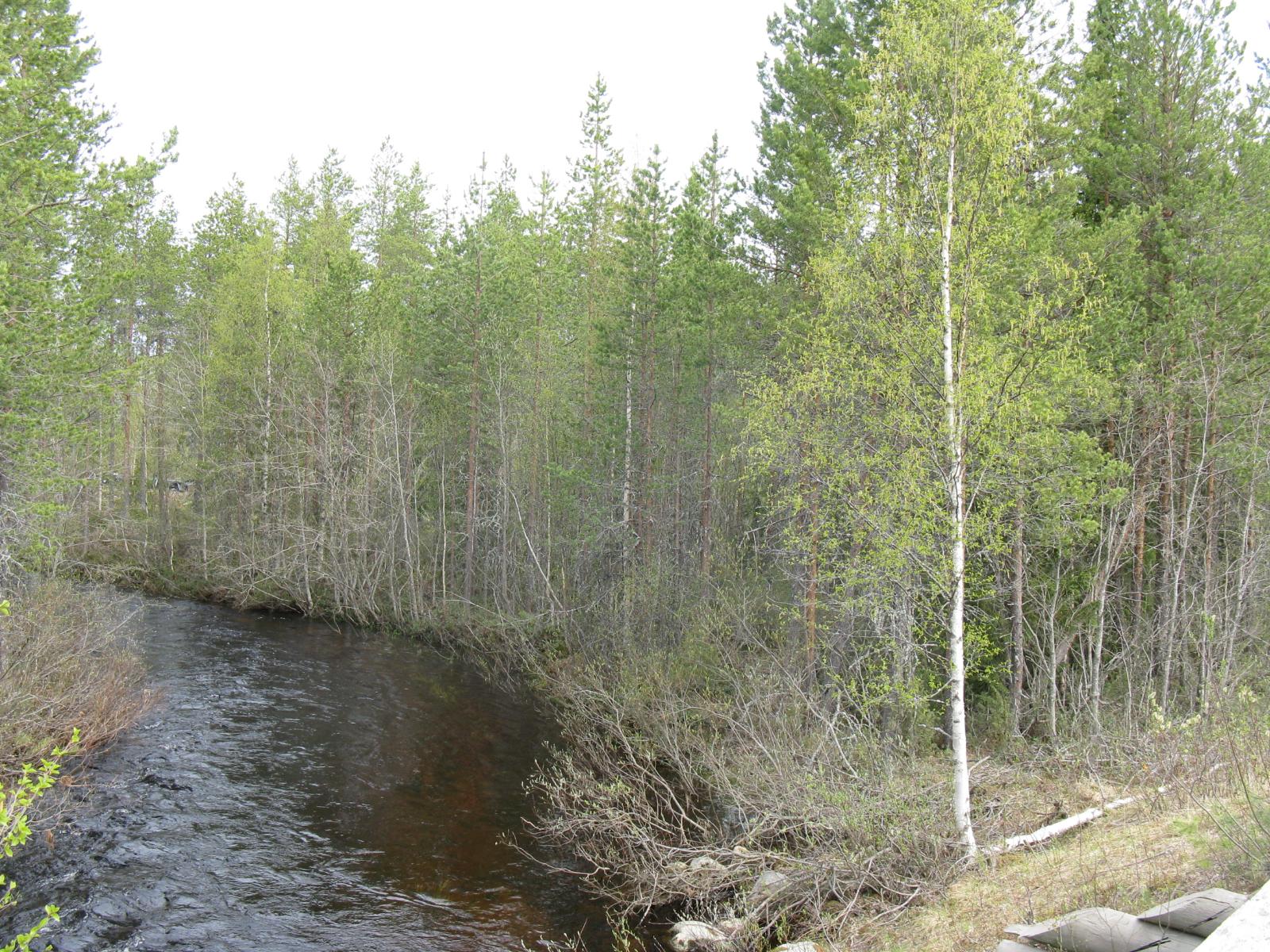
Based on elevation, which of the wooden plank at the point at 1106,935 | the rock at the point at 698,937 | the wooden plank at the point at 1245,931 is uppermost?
the wooden plank at the point at 1245,931

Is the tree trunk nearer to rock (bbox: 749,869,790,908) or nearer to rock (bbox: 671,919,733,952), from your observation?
rock (bbox: 749,869,790,908)

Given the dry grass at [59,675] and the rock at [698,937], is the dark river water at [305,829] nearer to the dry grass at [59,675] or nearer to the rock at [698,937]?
the dry grass at [59,675]

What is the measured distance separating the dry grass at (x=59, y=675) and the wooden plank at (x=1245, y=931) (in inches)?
494

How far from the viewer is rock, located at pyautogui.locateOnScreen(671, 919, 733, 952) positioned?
8.82 m

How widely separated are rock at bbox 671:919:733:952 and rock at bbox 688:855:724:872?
658 millimetres

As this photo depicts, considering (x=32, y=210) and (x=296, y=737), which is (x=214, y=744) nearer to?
(x=296, y=737)

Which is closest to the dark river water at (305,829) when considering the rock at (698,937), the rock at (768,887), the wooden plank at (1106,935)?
the rock at (698,937)

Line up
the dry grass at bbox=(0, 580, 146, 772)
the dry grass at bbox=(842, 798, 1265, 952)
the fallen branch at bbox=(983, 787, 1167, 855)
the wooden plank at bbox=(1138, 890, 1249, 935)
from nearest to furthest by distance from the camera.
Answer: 1. the wooden plank at bbox=(1138, 890, 1249, 935)
2. the dry grass at bbox=(842, 798, 1265, 952)
3. the fallen branch at bbox=(983, 787, 1167, 855)
4. the dry grass at bbox=(0, 580, 146, 772)

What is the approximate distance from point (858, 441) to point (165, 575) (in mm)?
27718

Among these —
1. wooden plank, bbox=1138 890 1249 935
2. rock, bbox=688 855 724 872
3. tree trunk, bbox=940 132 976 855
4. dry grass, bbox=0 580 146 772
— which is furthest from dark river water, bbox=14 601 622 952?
wooden plank, bbox=1138 890 1249 935

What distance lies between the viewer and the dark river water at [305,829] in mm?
9094

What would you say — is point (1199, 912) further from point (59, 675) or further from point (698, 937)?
point (59, 675)

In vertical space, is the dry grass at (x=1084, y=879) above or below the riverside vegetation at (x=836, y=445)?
below

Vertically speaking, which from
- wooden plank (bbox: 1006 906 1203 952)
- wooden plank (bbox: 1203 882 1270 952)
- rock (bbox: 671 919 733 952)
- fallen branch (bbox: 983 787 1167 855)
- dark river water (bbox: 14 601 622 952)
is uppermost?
wooden plank (bbox: 1203 882 1270 952)
